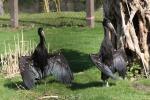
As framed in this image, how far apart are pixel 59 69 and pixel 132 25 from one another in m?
1.80

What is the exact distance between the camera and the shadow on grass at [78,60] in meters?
11.1

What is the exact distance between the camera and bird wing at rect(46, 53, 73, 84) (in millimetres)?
9203

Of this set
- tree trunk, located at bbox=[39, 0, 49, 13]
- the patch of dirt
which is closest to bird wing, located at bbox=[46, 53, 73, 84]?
the patch of dirt

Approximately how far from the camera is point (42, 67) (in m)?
9.37

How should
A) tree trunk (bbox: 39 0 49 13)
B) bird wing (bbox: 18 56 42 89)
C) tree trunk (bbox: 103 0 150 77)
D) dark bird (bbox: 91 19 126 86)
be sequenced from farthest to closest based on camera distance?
tree trunk (bbox: 39 0 49 13) < tree trunk (bbox: 103 0 150 77) < bird wing (bbox: 18 56 42 89) < dark bird (bbox: 91 19 126 86)

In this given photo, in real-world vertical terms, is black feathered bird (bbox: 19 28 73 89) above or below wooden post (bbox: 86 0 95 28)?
below

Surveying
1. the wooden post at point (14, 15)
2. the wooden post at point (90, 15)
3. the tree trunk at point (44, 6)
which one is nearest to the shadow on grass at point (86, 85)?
the wooden post at point (90, 15)

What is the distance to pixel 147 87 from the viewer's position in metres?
9.45

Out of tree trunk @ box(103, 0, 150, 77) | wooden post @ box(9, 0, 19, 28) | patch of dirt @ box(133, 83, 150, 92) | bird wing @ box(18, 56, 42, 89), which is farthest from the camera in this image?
wooden post @ box(9, 0, 19, 28)

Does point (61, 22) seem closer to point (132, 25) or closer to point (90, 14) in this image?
point (90, 14)

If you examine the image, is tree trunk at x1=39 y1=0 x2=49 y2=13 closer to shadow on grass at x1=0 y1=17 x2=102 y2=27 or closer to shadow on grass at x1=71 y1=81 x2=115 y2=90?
shadow on grass at x1=0 y1=17 x2=102 y2=27

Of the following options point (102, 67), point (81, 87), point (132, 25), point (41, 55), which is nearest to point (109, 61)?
point (102, 67)

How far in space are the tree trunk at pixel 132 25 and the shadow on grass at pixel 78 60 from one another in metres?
1.15

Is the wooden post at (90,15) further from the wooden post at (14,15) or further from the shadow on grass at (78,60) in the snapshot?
the shadow on grass at (78,60)
